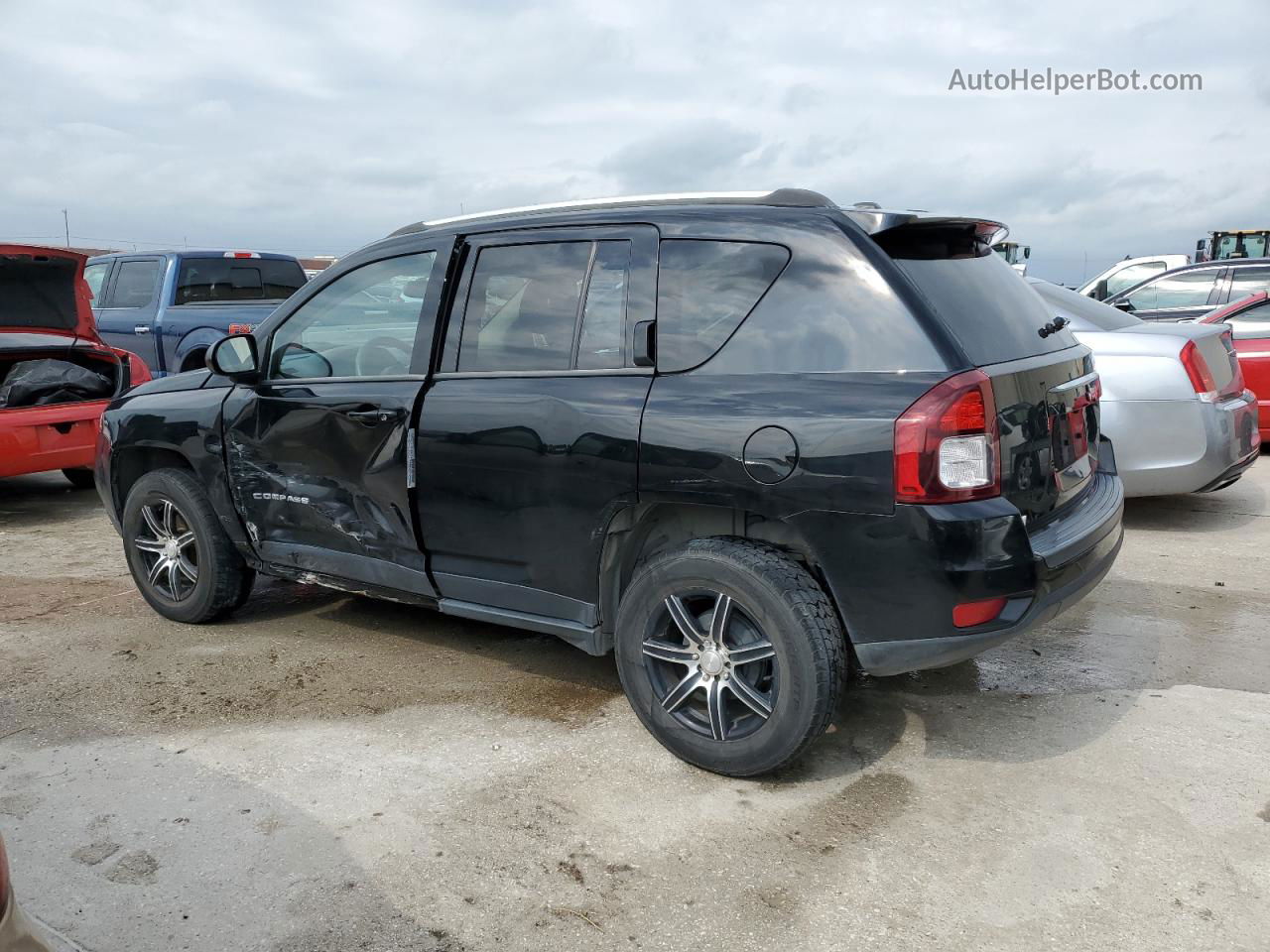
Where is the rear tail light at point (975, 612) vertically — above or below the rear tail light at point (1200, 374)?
below

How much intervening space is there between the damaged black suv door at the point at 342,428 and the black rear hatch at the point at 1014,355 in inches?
71.6

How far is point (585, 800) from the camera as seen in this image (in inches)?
128

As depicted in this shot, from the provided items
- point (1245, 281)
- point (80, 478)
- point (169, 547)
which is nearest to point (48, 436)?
point (80, 478)

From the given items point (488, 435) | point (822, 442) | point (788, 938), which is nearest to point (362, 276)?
point (488, 435)

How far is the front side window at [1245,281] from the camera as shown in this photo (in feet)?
34.8

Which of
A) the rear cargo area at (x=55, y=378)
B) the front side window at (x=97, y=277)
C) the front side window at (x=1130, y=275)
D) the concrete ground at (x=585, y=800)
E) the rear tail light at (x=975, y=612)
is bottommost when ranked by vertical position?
the concrete ground at (x=585, y=800)

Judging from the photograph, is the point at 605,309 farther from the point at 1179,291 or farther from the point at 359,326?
the point at 1179,291

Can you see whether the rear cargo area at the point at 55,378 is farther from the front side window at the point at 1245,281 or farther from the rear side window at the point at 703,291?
the front side window at the point at 1245,281

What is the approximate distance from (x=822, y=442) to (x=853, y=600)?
0.48 meters

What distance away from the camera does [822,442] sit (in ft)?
9.97

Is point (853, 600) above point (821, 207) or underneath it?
underneath

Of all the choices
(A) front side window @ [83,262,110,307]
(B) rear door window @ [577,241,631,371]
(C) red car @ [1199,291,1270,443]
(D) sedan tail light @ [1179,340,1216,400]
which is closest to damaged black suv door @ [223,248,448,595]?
(B) rear door window @ [577,241,631,371]

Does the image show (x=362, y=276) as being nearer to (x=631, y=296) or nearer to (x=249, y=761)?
(x=631, y=296)

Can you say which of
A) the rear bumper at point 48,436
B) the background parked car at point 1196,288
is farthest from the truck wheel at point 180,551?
the background parked car at point 1196,288
